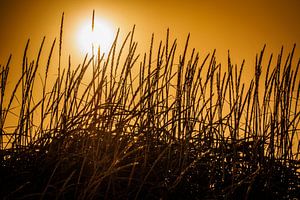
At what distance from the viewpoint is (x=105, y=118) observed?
3.16 ft

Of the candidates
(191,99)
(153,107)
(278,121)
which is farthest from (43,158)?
(278,121)

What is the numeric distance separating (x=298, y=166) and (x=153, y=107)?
0.36m

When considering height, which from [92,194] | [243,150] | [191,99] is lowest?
[92,194]

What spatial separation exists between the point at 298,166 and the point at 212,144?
0.66 feet

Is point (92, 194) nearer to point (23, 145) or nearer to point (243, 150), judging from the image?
point (23, 145)

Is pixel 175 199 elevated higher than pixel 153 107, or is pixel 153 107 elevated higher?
pixel 153 107

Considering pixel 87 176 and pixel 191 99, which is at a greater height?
pixel 191 99

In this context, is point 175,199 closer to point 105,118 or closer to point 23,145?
point 105,118

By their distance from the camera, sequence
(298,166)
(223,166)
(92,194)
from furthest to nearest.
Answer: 1. (298,166)
2. (223,166)
3. (92,194)

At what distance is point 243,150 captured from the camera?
104cm

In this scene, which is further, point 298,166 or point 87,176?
point 298,166

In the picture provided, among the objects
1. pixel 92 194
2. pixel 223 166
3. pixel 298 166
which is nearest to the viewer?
pixel 92 194

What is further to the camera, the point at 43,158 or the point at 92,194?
the point at 43,158

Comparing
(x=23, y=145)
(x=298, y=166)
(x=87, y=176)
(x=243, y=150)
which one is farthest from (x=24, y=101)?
(x=298, y=166)
